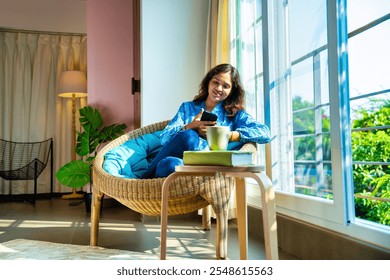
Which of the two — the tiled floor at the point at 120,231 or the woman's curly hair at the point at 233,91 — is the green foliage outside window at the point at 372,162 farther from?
the woman's curly hair at the point at 233,91

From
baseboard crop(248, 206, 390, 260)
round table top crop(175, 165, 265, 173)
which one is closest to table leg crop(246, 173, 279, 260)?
round table top crop(175, 165, 265, 173)

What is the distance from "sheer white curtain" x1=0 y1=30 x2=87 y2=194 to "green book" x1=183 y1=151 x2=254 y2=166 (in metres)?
3.91

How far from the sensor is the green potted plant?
3223 mm

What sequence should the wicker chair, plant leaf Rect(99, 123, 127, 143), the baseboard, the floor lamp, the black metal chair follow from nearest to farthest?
the baseboard, the wicker chair, plant leaf Rect(99, 123, 127, 143), the floor lamp, the black metal chair

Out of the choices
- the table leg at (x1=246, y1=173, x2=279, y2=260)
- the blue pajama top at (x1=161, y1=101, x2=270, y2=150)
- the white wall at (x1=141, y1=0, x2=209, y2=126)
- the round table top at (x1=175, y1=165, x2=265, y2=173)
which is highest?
the white wall at (x1=141, y1=0, x2=209, y2=126)

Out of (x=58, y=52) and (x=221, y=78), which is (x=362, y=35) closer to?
(x=221, y=78)

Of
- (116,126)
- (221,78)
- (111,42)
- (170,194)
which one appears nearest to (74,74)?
(111,42)

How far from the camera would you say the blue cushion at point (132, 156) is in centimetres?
173

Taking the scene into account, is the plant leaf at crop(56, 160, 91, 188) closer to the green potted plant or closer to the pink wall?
the green potted plant

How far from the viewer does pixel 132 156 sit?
1.87 meters

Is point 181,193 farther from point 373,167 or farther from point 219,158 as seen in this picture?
point 373,167

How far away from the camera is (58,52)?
479 cm

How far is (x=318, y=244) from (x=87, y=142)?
8.16ft
